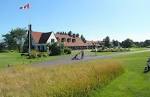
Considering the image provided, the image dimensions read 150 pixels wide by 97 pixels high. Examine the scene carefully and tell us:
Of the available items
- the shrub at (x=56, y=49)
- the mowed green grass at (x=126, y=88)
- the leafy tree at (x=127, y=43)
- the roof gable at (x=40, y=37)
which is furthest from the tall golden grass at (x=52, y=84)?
the leafy tree at (x=127, y=43)

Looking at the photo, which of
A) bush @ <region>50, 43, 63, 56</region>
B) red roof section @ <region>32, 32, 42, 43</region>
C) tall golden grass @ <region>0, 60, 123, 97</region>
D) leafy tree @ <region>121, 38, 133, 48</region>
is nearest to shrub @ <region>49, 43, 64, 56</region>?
bush @ <region>50, 43, 63, 56</region>

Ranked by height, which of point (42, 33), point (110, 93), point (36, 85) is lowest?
point (110, 93)

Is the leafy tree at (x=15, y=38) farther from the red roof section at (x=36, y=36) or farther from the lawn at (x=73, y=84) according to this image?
the lawn at (x=73, y=84)

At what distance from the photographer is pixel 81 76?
1555cm

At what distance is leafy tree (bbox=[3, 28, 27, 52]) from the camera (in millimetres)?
109000

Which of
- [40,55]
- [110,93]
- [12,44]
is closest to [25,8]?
Result: [40,55]

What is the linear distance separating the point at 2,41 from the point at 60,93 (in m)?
104

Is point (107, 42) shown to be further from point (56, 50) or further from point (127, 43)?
point (56, 50)

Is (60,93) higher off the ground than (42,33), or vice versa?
(42,33)

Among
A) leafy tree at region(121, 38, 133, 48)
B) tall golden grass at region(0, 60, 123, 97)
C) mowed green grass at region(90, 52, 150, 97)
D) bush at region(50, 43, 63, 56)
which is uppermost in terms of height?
leafy tree at region(121, 38, 133, 48)

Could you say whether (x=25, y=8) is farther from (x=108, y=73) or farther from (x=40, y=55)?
(x=108, y=73)

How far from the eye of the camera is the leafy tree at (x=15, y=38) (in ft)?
358

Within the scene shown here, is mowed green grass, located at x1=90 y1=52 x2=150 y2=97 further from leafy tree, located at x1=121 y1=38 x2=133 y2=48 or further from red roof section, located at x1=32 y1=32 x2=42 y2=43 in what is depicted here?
leafy tree, located at x1=121 y1=38 x2=133 y2=48

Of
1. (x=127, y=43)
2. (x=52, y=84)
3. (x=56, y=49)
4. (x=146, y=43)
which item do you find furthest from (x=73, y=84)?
(x=146, y=43)
